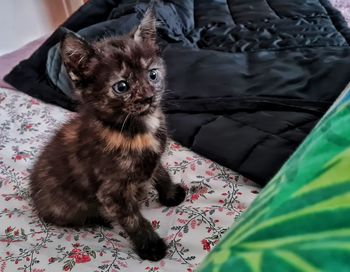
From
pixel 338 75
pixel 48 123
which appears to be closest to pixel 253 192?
pixel 338 75

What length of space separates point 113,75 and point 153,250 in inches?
14.8

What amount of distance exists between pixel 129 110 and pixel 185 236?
0.98 feet

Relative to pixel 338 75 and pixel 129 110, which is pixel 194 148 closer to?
pixel 129 110

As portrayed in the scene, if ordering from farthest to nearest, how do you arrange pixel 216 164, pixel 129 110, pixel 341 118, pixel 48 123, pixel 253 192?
pixel 48 123
pixel 216 164
pixel 253 192
pixel 129 110
pixel 341 118

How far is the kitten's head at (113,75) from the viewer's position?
814 mm

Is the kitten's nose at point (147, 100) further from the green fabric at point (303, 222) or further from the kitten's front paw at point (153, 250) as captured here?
the green fabric at point (303, 222)

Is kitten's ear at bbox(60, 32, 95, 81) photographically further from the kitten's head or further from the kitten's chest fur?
the kitten's chest fur

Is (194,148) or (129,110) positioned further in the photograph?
(194,148)

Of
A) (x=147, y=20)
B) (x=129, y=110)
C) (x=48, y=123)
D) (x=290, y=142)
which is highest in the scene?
(x=147, y=20)

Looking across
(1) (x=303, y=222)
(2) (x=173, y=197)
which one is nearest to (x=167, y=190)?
(2) (x=173, y=197)

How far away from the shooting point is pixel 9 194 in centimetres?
108

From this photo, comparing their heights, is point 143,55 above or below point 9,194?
above

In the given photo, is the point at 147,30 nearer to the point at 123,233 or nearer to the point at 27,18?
the point at 123,233

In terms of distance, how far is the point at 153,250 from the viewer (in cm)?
84
